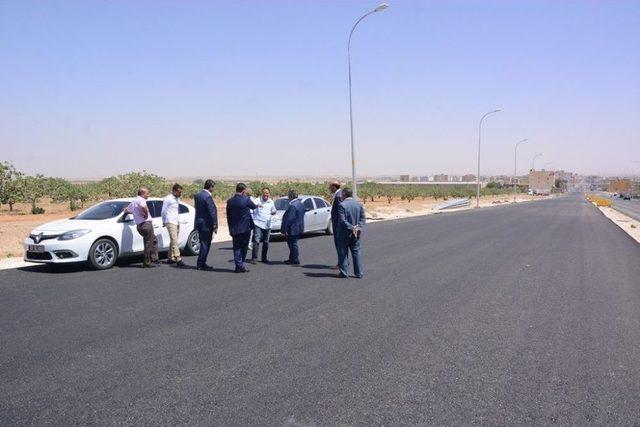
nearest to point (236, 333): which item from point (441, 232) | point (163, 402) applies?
point (163, 402)

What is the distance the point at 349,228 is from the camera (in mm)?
9594

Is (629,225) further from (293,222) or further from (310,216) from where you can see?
(293,222)

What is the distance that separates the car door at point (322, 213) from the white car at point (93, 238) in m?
7.55

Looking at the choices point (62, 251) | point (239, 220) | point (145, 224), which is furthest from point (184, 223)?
point (239, 220)

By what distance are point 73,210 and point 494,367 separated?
38.6 meters

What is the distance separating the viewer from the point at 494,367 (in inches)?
201

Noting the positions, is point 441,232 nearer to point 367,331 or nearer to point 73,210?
point 367,331

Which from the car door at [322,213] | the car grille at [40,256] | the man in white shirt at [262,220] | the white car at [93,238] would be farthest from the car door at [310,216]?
the car grille at [40,256]

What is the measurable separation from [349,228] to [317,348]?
13.6 feet

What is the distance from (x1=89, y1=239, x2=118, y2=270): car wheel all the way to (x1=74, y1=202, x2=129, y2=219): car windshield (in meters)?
0.76

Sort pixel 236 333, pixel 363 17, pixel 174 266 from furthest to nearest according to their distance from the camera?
pixel 363 17
pixel 174 266
pixel 236 333

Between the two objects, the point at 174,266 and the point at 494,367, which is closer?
the point at 494,367

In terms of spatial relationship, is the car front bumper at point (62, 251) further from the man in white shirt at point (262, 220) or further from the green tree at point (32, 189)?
the green tree at point (32, 189)

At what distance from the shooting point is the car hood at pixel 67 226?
10.8m
